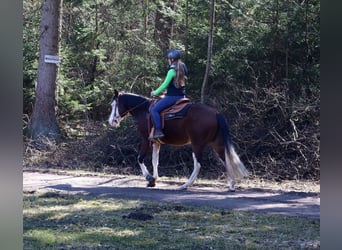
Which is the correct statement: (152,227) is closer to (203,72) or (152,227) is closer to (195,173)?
(195,173)

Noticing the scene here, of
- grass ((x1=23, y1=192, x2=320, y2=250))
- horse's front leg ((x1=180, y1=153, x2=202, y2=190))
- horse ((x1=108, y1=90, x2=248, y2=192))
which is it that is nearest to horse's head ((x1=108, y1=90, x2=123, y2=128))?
horse ((x1=108, y1=90, x2=248, y2=192))

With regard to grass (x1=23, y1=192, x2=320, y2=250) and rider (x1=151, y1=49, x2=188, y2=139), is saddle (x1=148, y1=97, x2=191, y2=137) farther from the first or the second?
grass (x1=23, y1=192, x2=320, y2=250)

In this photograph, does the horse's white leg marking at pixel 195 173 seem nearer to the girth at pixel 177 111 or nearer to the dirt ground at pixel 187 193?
the dirt ground at pixel 187 193

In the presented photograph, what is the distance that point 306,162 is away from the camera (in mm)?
14289

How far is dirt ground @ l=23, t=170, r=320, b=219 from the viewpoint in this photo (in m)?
9.81

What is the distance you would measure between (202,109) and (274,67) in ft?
19.3

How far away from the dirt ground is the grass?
2.11ft

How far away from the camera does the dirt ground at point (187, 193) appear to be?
981 cm

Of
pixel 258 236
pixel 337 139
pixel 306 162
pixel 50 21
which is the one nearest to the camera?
pixel 337 139

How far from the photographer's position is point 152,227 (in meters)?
7.98

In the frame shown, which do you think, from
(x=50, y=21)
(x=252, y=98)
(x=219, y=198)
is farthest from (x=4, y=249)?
(x=50, y=21)

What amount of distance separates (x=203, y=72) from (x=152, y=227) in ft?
34.2

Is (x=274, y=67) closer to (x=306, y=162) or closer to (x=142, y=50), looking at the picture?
(x=306, y=162)

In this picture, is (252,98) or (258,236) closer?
(258,236)
